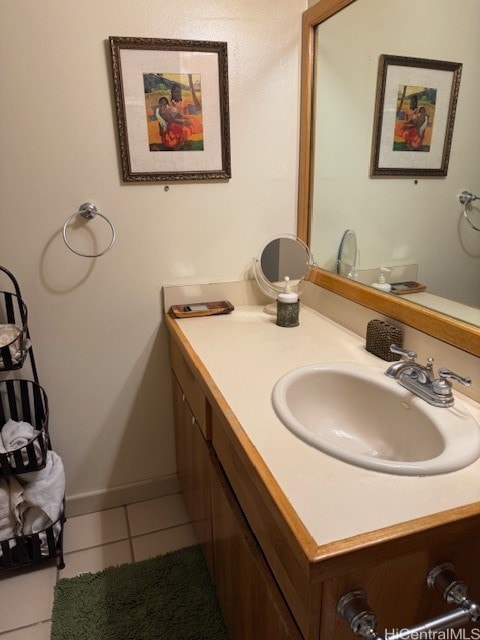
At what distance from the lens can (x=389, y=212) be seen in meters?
1.30

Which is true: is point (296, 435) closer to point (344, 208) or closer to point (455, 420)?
point (455, 420)

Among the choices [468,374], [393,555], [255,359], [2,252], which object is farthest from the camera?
[2,252]

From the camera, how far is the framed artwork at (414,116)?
41.8 inches

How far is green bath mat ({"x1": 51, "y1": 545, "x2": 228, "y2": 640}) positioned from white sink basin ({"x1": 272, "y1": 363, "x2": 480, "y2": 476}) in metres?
0.77

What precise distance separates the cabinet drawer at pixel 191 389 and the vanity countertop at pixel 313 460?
91 millimetres

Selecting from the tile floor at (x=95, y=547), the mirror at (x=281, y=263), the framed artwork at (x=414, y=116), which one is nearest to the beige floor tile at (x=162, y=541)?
the tile floor at (x=95, y=547)

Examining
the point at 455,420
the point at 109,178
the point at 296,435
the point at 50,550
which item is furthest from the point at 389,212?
the point at 50,550

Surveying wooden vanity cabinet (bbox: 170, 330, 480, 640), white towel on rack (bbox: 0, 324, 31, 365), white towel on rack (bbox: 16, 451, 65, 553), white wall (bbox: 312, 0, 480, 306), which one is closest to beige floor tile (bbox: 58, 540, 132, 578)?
white towel on rack (bbox: 16, 451, 65, 553)

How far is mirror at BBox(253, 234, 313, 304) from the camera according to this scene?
→ 5.40ft

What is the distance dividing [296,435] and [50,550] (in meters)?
1.14

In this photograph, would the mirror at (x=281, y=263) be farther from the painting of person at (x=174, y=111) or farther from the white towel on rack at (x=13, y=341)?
the white towel on rack at (x=13, y=341)

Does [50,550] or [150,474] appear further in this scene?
[150,474]

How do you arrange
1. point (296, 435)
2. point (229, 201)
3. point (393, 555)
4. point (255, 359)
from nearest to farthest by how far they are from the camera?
point (393, 555) < point (296, 435) < point (255, 359) < point (229, 201)

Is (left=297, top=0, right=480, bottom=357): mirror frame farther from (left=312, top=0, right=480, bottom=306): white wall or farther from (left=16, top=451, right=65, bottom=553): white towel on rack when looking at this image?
(left=16, top=451, right=65, bottom=553): white towel on rack
